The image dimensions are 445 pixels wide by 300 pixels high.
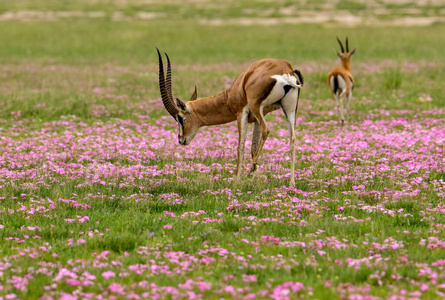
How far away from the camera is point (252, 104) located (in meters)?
10.7

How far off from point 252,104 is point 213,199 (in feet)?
6.64

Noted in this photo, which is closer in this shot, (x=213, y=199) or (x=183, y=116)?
(x=213, y=199)

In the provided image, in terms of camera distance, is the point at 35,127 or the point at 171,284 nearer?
the point at 171,284

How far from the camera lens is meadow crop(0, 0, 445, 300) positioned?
6309 mm

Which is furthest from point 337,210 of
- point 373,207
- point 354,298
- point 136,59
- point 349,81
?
point 136,59

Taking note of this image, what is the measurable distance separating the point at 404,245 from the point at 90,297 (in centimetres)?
385

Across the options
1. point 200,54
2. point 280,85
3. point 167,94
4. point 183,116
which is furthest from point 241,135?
point 200,54

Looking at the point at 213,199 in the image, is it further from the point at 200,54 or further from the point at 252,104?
the point at 200,54

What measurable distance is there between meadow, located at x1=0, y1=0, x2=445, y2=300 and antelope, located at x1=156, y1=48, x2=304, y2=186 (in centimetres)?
68

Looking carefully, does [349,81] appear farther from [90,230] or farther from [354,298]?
→ [354,298]

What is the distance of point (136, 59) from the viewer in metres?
37.6

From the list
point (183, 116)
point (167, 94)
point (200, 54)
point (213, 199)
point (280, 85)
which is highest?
point (200, 54)

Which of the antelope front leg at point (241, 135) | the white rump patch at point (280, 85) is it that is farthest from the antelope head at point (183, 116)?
the white rump patch at point (280, 85)

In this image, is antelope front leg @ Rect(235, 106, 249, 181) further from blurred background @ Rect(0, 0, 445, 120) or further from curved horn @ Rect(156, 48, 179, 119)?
blurred background @ Rect(0, 0, 445, 120)
